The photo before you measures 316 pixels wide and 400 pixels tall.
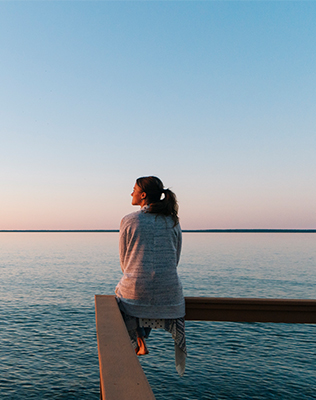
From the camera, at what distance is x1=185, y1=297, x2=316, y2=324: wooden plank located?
296cm

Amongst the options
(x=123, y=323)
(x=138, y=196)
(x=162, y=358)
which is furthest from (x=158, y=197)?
(x=162, y=358)

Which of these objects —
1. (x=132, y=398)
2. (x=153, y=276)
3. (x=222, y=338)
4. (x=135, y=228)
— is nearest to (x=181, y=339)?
(x=153, y=276)

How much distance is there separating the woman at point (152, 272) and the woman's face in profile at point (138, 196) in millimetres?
37

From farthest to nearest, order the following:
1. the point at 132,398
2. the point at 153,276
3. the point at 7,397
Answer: the point at 7,397 < the point at 153,276 < the point at 132,398

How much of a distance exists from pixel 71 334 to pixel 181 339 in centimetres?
1329

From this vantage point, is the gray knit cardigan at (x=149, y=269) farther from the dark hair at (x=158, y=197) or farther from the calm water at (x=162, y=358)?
the calm water at (x=162, y=358)

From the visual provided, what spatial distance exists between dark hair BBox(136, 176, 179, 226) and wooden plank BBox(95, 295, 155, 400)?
2.79ft

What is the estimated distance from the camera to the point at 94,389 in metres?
9.88

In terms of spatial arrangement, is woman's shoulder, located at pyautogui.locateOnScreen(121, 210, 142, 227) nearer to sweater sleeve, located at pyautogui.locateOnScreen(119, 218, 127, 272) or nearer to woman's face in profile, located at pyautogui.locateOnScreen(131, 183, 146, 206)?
sweater sleeve, located at pyautogui.locateOnScreen(119, 218, 127, 272)

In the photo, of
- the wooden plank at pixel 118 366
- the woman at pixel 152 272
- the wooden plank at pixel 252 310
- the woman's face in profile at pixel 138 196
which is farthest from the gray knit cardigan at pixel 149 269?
the wooden plank at pixel 118 366

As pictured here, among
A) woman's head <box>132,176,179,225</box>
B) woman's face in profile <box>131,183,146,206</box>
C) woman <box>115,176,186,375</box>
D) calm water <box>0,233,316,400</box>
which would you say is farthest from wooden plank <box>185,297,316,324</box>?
calm water <box>0,233,316,400</box>

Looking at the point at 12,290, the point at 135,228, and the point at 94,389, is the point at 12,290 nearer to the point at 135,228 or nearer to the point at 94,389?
the point at 94,389

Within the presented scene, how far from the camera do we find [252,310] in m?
3.00

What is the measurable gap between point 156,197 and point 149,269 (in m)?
0.55
